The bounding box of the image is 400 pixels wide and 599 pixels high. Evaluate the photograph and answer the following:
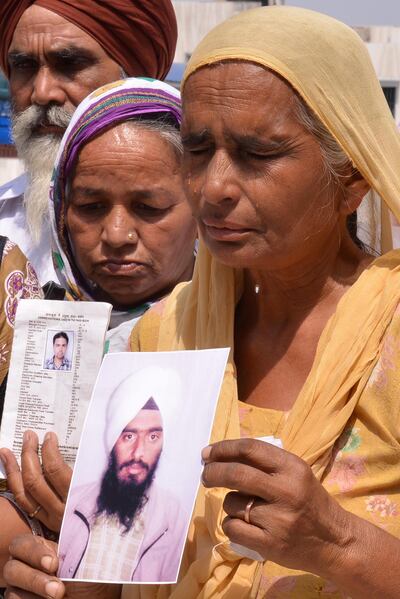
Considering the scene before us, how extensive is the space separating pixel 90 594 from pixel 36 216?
2.55m

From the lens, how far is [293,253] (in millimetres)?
2436

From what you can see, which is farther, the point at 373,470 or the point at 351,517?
the point at 373,470

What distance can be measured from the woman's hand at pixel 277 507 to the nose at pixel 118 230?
137cm

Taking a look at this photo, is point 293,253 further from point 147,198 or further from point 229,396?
point 147,198

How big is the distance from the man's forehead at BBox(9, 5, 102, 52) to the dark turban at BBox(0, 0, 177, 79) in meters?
0.02

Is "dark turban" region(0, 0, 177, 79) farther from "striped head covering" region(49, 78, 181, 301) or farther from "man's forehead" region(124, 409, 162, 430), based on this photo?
"man's forehead" region(124, 409, 162, 430)

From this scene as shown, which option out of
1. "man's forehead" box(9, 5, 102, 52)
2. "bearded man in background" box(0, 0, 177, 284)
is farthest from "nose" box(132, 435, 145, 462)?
"man's forehead" box(9, 5, 102, 52)

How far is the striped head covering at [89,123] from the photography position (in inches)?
135

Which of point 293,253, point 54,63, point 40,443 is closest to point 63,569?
point 40,443

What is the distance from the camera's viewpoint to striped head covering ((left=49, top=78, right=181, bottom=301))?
3.42 m

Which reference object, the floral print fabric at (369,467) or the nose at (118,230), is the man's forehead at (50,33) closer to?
the nose at (118,230)

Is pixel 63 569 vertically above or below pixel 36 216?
below

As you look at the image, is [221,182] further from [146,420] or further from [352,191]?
[146,420]

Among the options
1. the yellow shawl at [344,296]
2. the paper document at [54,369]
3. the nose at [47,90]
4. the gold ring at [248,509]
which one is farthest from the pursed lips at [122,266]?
the nose at [47,90]
